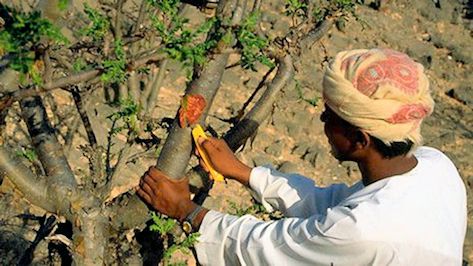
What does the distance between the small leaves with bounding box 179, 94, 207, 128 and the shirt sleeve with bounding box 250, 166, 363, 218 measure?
1.11 ft

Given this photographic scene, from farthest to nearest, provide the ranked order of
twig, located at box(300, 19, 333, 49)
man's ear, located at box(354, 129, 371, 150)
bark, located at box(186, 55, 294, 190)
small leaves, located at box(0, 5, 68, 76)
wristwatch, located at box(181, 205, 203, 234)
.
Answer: twig, located at box(300, 19, 333, 49) → bark, located at box(186, 55, 294, 190) → wristwatch, located at box(181, 205, 203, 234) → man's ear, located at box(354, 129, 371, 150) → small leaves, located at box(0, 5, 68, 76)

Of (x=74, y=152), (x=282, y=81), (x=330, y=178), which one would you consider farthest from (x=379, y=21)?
(x=282, y=81)

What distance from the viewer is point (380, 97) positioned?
7.19 feet

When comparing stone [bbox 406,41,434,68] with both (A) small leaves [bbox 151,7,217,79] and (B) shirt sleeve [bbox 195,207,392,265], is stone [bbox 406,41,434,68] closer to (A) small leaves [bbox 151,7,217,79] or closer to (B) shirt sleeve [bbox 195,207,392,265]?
(B) shirt sleeve [bbox 195,207,392,265]

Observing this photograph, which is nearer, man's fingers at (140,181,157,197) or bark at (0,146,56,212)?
man's fingers at (140,181,157,197)

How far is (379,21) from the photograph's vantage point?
522 inches

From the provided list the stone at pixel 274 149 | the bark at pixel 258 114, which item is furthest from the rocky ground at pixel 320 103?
the bark at pixel 258 114

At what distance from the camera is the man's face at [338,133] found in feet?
7.57

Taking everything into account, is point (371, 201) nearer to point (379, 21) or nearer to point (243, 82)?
point (243, 82)

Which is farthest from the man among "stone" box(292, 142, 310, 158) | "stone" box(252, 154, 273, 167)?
"stone" box(292, 142, 310, 158)

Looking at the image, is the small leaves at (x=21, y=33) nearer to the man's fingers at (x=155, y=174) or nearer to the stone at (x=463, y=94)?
the man's fingers at (x=155, y=174)

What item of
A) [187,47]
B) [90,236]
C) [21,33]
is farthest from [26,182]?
[21,33]

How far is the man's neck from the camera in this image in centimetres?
231

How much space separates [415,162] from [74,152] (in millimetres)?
5231
